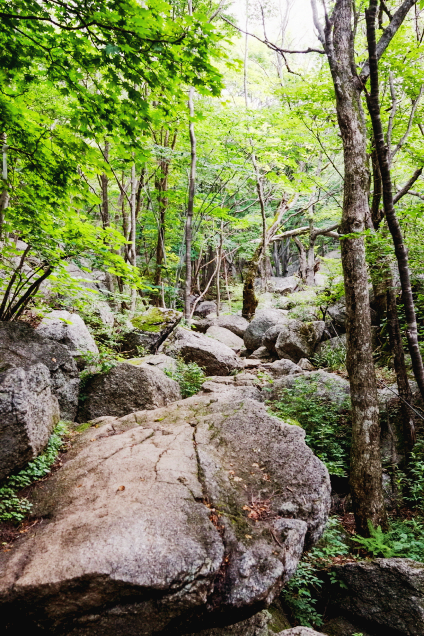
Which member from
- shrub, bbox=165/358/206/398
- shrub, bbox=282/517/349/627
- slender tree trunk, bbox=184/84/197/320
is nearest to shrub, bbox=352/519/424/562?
shrub, bbox=282/517/349/627

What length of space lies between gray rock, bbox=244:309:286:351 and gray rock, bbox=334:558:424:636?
10.4 m

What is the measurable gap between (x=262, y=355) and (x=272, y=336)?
89 centimetres

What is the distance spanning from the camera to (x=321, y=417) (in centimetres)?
766

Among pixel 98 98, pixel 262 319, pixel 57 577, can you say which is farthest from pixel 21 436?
pixel 262 319

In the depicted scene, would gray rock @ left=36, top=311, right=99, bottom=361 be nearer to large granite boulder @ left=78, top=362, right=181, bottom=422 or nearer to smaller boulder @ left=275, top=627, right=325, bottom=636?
large granite boulder @ left=78, top=362, right=181, bottom=422

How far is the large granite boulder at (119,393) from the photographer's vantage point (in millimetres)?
6543

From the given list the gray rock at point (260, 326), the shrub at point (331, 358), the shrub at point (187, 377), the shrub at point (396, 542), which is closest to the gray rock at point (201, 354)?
the shrub at point (187, 377)

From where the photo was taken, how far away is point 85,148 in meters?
3.98

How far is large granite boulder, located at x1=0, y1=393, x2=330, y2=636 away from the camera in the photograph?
2.48m

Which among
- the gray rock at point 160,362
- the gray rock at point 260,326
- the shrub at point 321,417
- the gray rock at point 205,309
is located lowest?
the shrub at point 321,417

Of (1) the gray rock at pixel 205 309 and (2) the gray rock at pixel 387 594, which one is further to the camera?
(1) the gray rock at pixel 205 309

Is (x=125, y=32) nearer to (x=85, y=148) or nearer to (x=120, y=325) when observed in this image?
(x=85, y=148)

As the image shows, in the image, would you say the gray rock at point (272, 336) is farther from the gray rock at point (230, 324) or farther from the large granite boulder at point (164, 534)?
the large granite boulder at point (164, 534)

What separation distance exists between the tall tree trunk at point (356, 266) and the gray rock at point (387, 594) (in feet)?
4.61
